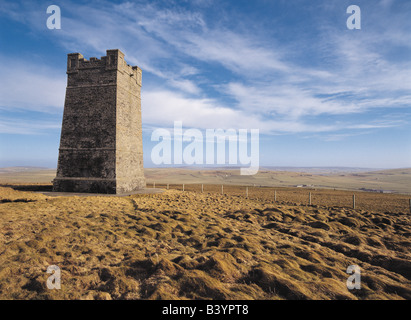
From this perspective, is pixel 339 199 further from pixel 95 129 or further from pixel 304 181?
pixel 304 181

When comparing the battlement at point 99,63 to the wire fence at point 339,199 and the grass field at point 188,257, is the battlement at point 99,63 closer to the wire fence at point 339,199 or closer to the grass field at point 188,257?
the grass field at point 188,257

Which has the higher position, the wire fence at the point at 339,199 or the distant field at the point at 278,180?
the wire fence at the point at 339,199

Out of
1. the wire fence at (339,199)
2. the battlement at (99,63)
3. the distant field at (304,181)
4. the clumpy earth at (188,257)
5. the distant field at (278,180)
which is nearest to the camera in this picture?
the clumpy earth at (188,257)

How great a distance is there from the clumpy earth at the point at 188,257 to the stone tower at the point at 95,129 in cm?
535

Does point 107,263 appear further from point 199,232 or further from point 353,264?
point 353,264

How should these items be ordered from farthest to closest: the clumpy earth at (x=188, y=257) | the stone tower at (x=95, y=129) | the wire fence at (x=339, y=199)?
the wire fence at (x=339, y=199) < the stone tower at (x=95, y=129) < the clumpy earth at (x=188, y=257)

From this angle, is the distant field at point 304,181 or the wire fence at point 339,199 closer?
the wire fence at point 339,199

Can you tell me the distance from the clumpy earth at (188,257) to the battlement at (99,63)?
9806 millimetres

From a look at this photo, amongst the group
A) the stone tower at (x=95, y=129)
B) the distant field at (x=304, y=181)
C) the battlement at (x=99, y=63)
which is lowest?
the distant field at (x=304, y=181)

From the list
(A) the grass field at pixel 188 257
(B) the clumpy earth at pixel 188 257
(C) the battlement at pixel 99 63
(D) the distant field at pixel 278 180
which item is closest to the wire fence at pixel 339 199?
(B) the clumpy earth at pixel 188 257

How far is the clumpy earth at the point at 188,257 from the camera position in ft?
11.0

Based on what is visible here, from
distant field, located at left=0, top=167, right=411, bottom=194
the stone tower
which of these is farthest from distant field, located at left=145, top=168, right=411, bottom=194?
the stone tower

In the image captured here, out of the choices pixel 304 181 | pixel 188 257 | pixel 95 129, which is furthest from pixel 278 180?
pixel 188 257
